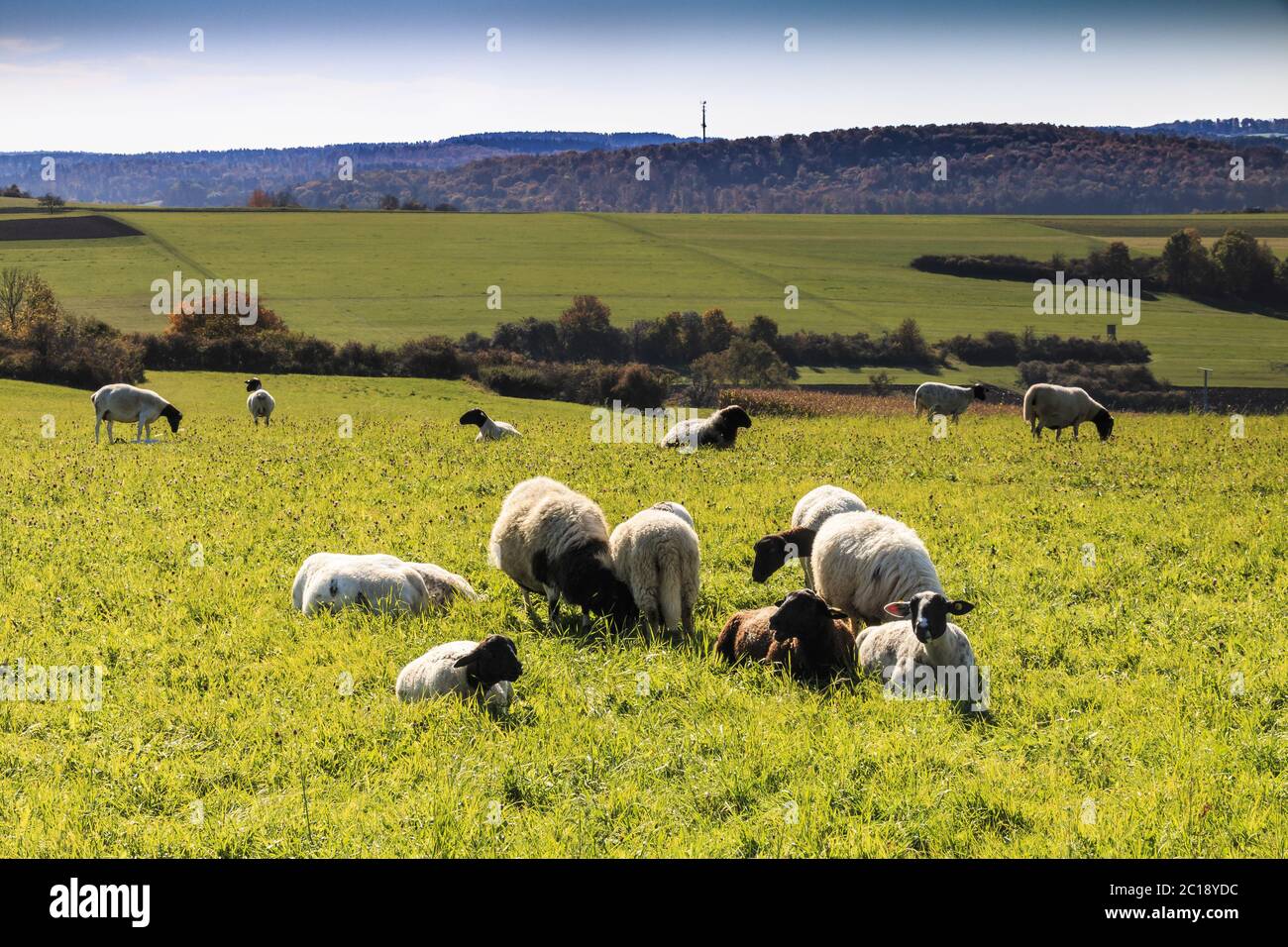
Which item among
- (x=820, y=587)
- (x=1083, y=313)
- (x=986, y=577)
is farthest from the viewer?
(x=1083, y=313)

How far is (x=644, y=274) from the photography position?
135m

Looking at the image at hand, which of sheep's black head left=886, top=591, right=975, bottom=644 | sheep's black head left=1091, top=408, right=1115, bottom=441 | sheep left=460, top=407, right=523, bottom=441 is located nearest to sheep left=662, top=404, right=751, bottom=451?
sheep left=460, top=407, right=523, bottom=441

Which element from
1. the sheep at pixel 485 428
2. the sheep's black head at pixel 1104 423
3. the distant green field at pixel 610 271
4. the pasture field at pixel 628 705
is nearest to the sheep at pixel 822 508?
the pasture field at pixel 628 705

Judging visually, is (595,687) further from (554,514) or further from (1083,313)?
(1083,313)

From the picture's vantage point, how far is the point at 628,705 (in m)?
8.71

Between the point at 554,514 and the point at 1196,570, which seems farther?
the point at 1196,570

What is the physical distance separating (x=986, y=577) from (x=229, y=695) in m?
9.12

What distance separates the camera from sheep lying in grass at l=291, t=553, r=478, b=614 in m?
11.1

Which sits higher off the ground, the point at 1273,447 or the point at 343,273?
the point at 343,273

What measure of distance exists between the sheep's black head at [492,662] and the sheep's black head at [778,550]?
12.8 feet

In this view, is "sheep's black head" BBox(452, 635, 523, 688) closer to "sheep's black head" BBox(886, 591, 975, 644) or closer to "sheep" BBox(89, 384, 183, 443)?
"sheep's black head" BBox(886, 591, 975, 644)

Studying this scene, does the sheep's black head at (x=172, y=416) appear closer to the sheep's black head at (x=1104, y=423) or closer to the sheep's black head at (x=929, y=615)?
the sheep's black head at (x=929, y=615)

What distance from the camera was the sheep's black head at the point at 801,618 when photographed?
9.44 meters
